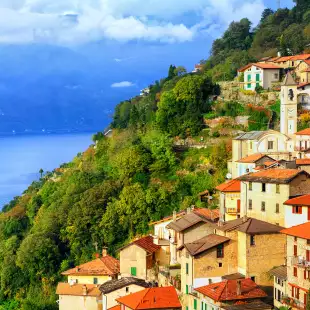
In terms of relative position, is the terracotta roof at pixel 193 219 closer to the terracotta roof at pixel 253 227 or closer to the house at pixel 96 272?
the terracotta roof at pixel 253 227

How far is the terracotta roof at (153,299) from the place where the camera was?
112 feet

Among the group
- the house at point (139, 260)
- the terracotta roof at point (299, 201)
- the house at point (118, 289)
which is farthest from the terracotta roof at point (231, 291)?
the house at point (139, 260)

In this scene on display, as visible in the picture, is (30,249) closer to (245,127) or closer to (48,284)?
(48,284)

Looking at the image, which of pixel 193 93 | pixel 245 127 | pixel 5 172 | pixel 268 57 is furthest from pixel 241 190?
pixel 5 172

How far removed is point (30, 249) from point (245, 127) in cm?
1475

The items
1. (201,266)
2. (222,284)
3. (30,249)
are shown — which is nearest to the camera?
(222,284)

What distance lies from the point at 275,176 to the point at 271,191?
70 cm

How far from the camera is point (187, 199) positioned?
156 feet

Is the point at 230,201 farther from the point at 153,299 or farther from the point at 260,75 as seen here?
the point at 260,75

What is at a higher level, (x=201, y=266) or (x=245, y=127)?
(x=245, y=127)

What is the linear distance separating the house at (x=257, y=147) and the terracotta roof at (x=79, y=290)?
379 inches

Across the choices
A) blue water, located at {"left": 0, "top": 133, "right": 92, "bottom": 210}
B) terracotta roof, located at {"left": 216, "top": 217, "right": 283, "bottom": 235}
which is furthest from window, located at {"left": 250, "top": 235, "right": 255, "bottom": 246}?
blue water, located at {"left": 0, "top": 133, "right": 92, "bottom": 210}

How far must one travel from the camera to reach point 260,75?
5662 centimetres

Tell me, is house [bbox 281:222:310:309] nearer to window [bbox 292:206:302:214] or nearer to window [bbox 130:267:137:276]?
window [bbox 292:206:302:214]
